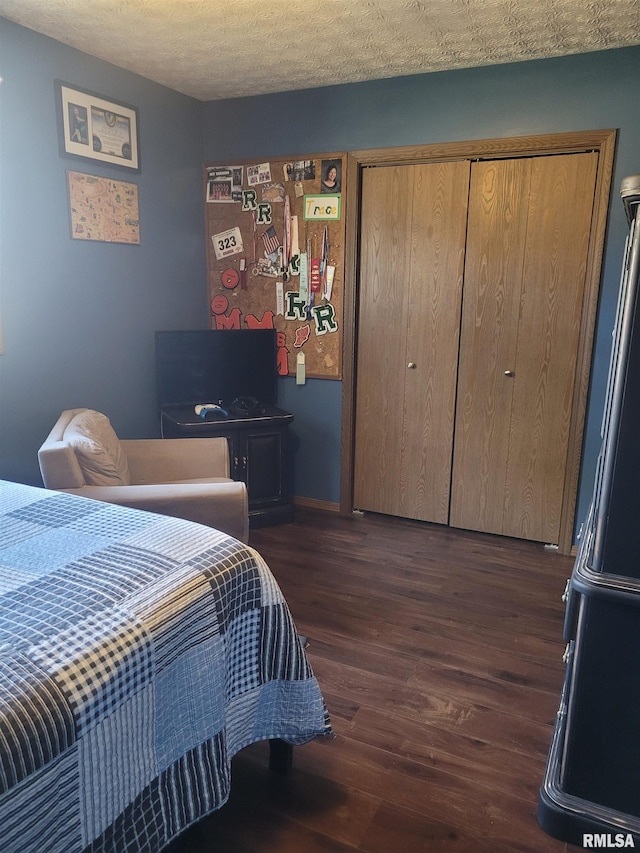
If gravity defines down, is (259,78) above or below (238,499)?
above

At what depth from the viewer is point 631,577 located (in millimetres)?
1444

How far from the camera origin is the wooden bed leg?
1769 millimetres

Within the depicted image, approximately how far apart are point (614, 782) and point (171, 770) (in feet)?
3.57

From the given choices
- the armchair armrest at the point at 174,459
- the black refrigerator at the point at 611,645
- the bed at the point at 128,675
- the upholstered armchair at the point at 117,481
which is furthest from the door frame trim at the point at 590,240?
the bed at the point at 128,675

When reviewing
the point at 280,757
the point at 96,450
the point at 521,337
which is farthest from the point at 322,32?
the point at 280,757

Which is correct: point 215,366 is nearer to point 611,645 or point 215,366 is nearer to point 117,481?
point 117,481

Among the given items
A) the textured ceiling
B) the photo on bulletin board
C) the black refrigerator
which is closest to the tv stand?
the photo on bulletin board

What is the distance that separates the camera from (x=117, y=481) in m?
2.58

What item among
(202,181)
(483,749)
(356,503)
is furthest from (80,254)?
(483,749)

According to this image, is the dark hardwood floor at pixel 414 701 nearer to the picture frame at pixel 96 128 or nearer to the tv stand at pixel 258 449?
the tv stand at pixel 258 449

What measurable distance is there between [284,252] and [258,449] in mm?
1213

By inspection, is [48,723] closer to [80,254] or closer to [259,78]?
[80,254]

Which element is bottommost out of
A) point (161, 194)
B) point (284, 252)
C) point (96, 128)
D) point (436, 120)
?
point (284, 252)

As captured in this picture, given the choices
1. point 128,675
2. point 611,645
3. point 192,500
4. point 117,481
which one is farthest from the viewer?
point 117,481
